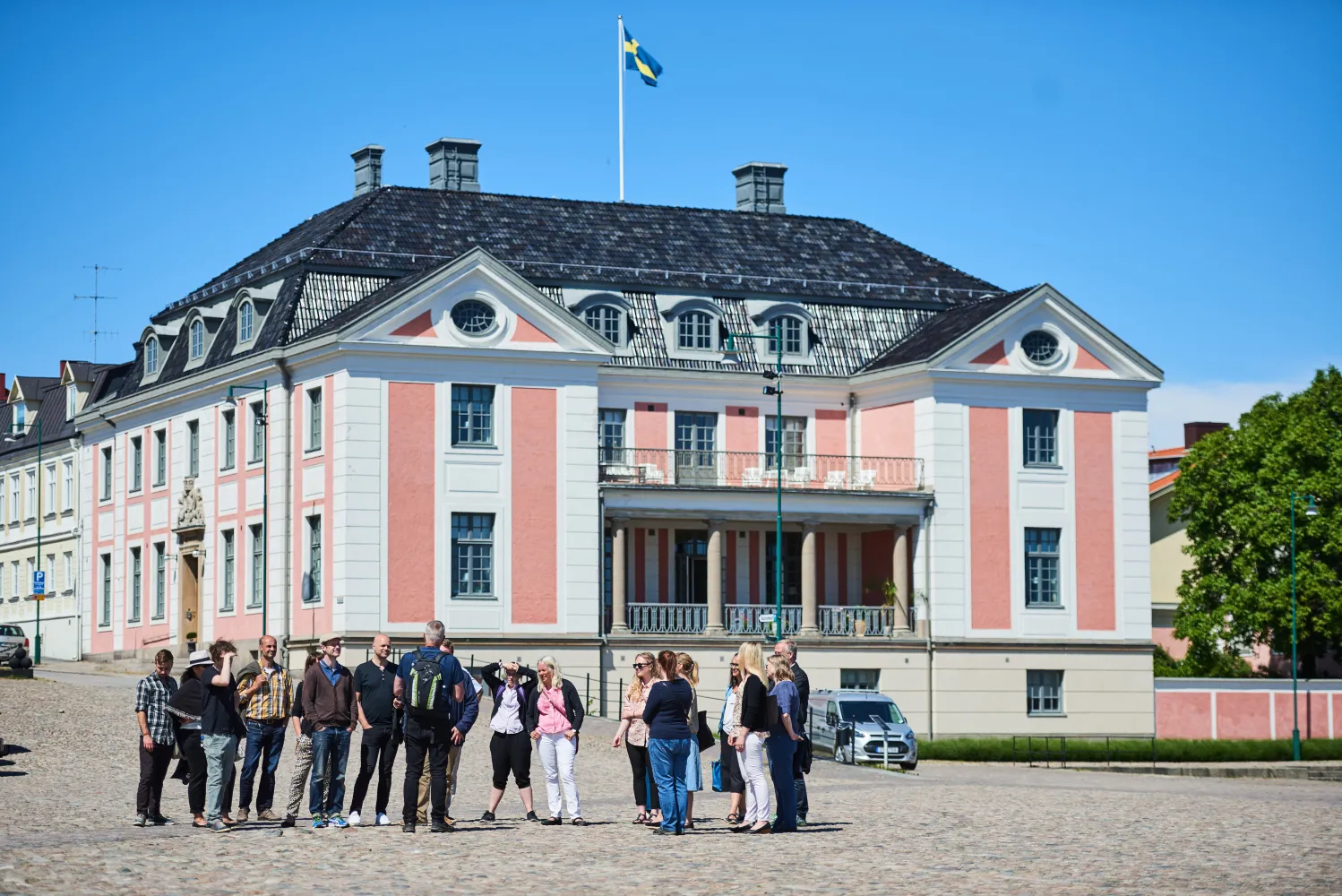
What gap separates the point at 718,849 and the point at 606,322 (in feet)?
107

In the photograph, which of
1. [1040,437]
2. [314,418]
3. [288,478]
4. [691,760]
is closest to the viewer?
[691,760]

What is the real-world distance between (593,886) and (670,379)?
1408 inches

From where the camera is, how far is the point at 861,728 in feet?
140

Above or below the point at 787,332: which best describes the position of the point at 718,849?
below

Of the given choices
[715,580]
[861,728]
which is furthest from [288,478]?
[861,728]

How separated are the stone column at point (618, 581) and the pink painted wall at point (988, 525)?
813 cm

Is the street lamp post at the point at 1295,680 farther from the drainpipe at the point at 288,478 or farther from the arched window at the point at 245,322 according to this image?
the arched window at the point at 245,322

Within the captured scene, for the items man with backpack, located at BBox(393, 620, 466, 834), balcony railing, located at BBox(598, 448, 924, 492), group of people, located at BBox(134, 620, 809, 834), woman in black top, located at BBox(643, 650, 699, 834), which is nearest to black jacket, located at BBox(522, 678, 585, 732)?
group of people, located at BBox(134, 620, 809, 834)

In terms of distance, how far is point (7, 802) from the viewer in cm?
2672

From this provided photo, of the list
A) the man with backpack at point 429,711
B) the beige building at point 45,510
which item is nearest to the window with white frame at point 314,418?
the beige building at point 45,510

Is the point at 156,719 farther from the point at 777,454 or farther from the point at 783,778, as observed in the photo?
the point at 777,454

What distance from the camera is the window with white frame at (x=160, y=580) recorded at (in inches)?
2194

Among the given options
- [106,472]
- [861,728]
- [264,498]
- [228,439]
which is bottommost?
[861,728]

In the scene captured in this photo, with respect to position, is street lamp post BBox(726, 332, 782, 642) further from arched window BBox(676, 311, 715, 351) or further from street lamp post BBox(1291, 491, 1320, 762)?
street lamp post BBox(1291, 491, 1320, 762)
